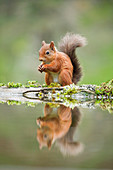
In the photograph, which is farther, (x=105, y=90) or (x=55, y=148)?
(x=105, y=90)

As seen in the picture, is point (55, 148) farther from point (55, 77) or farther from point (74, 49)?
point (74, 49)

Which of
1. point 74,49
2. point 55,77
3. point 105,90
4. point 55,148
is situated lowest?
point 55,148

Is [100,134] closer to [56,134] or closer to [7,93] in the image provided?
[56,134]

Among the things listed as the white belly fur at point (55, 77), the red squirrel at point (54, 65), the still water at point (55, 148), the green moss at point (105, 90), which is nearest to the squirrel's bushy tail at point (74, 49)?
the red squirrel at point (54, 65)

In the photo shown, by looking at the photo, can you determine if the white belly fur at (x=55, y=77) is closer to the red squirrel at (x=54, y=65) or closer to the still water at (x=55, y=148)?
the red squirrel at (x=54, y=65)

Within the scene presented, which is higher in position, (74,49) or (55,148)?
(74,49)

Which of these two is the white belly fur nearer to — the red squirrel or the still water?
the red squirrel

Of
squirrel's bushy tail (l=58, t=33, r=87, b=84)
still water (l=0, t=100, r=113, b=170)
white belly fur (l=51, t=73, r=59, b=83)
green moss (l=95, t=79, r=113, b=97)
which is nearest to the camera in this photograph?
still water (l=0, t=100, r=113, b=170)

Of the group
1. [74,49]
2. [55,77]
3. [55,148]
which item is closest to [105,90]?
[55,77]

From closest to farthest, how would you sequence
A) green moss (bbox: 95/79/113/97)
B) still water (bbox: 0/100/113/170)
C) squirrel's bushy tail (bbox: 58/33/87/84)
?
1. still water (bbox: 0/100/113/170)
2. green moss (bbox: 95/79/113/97)
3. squirrel's bushy tail (bbox: 58/33/87/84)

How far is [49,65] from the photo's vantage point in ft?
9.77

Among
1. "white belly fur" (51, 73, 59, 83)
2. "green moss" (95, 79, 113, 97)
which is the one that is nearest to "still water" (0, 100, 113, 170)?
"green moss" (95, 79, 113, 97)

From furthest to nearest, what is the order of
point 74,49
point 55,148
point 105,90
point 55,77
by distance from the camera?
1. point 74,49
2. point 55,77
3. point 105,90
4. point 55,148

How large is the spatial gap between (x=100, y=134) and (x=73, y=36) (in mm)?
2636
